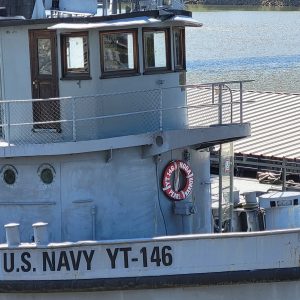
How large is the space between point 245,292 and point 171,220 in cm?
165

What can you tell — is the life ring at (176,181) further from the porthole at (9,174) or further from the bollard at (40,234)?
the porthole at (9,174)

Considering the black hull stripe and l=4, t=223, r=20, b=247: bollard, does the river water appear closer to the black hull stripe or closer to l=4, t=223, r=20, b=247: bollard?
the black hull stripe

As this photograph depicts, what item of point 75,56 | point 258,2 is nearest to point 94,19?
point 75,56

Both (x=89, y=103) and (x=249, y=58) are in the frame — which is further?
(x=249, y=58)

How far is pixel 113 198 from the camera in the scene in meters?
11.3

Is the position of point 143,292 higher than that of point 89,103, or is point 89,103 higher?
point 89,103

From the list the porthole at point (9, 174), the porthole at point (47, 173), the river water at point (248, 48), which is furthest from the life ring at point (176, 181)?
the river water at point (248, 48)

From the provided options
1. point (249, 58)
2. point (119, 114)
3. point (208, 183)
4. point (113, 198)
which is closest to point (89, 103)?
point (119, 114)

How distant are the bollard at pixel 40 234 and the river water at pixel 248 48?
2409cm

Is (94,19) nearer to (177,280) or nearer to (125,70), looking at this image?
(125,70)

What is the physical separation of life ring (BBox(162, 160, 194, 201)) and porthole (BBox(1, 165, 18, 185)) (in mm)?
1786

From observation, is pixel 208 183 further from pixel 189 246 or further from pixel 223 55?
pixel 223 55

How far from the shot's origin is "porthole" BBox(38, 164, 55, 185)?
37.0ft

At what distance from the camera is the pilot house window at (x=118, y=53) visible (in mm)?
11281
